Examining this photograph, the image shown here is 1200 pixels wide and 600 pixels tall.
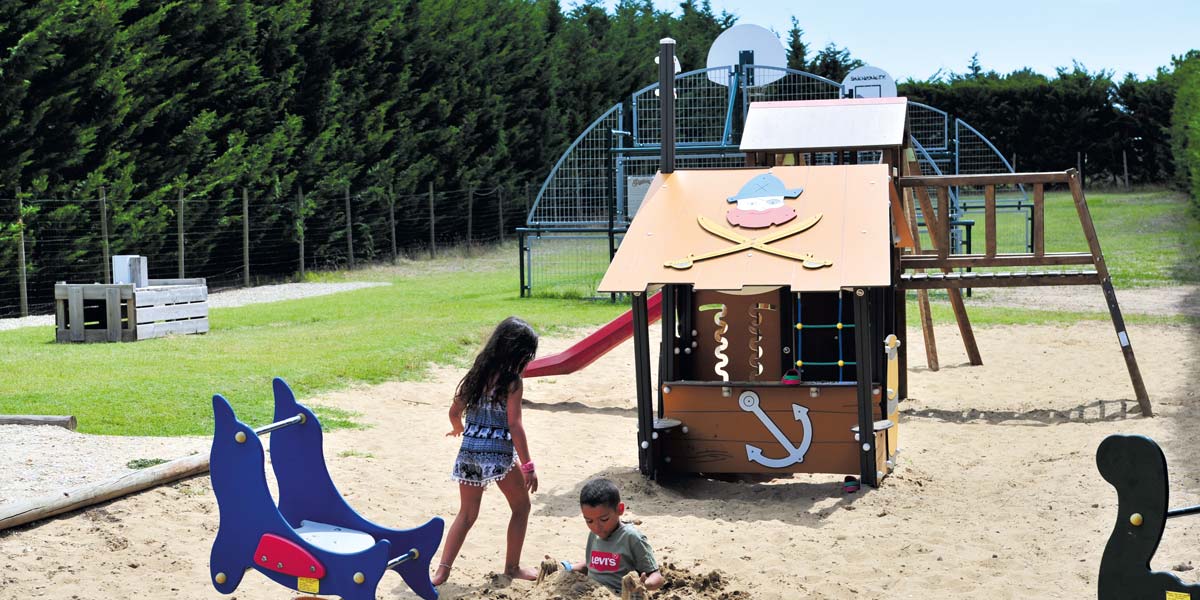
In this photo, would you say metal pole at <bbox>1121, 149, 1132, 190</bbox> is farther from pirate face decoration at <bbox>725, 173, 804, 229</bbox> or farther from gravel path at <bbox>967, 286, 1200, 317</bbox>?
pirate face decoration at <bbox>725, 173, 804, 229</bbox>

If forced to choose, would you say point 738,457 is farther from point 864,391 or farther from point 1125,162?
point 1125,162

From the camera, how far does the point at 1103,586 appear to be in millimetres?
3660

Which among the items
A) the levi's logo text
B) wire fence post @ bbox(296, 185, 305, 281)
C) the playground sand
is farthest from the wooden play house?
wire fence post @ bbox(296, 185, 305, 281)

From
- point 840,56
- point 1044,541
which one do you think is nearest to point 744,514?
point 1044,541

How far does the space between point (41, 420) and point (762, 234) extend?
16.3 feet

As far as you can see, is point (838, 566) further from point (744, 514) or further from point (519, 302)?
point (519, 302)

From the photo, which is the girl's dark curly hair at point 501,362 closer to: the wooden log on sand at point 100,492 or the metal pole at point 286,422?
the metal pole at point 286,422

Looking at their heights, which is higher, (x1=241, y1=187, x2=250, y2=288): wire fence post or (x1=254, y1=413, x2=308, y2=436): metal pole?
(x1=241, y1=187, x2=250, y2=288): wire fence post

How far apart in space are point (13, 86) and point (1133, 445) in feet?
53.9

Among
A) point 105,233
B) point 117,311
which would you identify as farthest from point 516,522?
point 105,233

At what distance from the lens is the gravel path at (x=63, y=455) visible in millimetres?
6656

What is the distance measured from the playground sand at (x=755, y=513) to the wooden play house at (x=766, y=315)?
323 mm

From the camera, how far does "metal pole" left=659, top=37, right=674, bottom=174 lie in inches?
303

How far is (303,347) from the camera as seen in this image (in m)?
12.4
